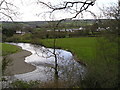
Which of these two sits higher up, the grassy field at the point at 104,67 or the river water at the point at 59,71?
the grassy field at the point at 104,67

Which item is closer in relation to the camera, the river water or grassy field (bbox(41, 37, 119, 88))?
grassy field (bbox(41, 37, 119, 88))

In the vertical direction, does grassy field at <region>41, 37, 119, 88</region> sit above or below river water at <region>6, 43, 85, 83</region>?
above

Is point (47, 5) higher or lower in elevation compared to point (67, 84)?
higher

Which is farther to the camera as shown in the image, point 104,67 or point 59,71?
point 59,71

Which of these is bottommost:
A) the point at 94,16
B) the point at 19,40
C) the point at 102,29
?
the point at 19,40

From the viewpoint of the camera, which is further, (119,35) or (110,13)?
(110,13)

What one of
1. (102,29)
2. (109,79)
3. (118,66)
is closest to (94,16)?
(102,29)

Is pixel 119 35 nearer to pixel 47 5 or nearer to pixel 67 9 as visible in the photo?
pixel 67 9

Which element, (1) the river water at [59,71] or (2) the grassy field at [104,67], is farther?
(1) the river water at [59,71]

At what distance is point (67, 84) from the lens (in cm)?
547

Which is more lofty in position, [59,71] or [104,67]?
[104,67]

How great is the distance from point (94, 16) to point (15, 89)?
377cm

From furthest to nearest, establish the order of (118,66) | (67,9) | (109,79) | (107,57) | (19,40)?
1. (19,40)
2. (67,9)
3. (107,57)
4. (118,66)
5. (109,79)

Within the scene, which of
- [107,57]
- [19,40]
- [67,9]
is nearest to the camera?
[107,57]
